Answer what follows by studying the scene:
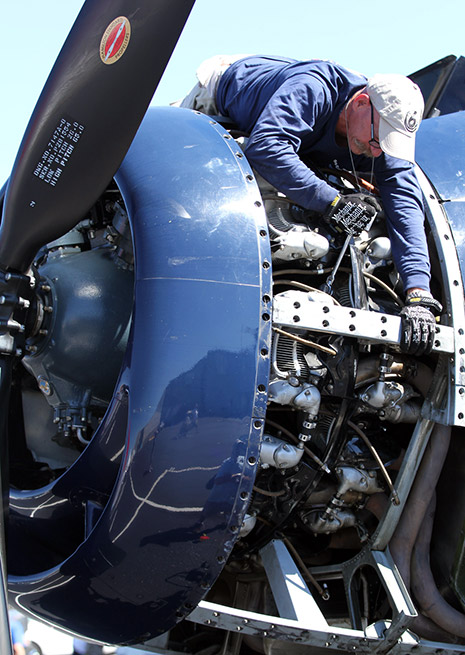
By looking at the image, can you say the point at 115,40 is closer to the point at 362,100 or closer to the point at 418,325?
the point at 362,100

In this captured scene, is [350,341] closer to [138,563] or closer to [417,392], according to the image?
[417,392]

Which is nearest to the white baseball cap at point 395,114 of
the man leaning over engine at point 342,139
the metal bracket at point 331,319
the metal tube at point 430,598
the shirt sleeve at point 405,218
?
the man leaning over engine at point 342,139

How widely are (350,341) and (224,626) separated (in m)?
1.40

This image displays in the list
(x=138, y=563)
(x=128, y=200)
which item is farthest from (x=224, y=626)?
(x=128, y=200)

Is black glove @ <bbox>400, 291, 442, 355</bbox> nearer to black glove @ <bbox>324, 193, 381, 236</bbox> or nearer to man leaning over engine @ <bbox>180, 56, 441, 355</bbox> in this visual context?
man leaning over engine @ <bbox>180, 56, 441, 355</bbox>

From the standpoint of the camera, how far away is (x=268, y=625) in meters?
3.06

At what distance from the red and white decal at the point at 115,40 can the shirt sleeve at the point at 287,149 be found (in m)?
0.83

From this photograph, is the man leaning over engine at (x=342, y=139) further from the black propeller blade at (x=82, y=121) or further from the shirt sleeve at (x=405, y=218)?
the black propeller blade at (x=82, y=121)

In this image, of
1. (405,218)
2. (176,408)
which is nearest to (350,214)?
(405,218)

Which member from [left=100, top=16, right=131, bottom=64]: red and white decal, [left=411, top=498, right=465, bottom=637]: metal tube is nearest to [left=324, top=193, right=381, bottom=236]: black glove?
[left=100, top=16, right=131, bottom=64]: red and white decal

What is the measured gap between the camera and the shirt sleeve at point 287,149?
3205mm

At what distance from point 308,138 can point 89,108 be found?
4.33ft

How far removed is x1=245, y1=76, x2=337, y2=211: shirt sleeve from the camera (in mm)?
3205

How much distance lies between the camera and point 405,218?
347 centimetres
